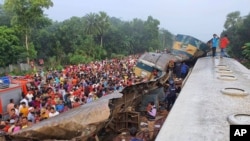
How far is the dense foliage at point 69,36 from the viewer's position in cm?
3114

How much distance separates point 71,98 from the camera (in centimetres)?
1246

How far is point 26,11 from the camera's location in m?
30.7

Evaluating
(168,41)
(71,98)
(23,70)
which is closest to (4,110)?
(71,98)

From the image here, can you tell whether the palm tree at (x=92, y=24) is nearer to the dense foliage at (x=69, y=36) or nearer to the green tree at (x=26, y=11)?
the dense foliage at (x=69, y=36)

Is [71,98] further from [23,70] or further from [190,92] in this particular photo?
[23,70]

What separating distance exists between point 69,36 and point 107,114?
36.9m

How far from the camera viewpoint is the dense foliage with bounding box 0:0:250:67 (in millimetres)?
31141

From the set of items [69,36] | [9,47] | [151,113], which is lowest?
[151,113]

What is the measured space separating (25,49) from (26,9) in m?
4.05

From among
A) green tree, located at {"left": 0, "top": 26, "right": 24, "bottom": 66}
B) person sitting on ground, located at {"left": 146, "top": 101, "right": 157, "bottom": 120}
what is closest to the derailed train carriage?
person sitting on ground, located at {"left": 146, "top": 101, "right": 157, "bottom": 120}

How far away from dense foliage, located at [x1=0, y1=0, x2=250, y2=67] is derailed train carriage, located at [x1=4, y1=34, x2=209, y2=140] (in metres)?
18.3

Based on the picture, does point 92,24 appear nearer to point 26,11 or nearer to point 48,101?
point 26,11

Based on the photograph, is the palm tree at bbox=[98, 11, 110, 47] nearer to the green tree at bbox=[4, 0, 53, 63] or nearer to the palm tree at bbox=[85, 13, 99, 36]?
the palm tree at bbox=[85, 13, 99, 36]

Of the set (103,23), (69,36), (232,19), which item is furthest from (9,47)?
(232,19)
